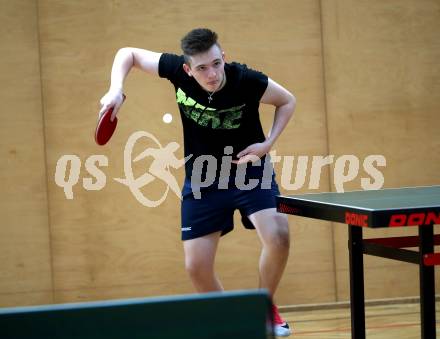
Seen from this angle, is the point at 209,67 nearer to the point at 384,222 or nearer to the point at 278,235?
the point at 278,235

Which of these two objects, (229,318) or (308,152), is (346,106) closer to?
(308,152)

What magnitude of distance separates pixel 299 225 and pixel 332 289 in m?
0.54

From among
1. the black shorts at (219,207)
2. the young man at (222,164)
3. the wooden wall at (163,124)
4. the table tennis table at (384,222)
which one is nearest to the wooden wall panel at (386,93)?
the wooden wall at (163,124)

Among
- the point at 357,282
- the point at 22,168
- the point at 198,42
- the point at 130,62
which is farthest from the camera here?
the point at 22,168

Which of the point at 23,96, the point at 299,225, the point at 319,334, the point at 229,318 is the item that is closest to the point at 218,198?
the point at 319,334

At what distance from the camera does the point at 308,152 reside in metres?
5.97

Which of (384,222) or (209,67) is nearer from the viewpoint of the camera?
(384,222)

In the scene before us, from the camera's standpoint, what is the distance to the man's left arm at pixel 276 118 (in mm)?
4355

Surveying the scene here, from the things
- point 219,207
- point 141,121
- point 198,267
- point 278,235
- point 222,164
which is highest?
point 141,121

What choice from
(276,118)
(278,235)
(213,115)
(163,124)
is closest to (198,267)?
(278,235)

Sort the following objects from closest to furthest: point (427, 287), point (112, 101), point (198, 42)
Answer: point (427, 287), point (112, 101), point (198, 42)

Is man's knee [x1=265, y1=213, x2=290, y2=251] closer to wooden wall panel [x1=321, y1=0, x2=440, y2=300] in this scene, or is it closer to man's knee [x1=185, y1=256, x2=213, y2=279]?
man's knee [x1=185, y1=256, x2=213, y2=279]

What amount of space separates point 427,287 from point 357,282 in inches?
15.1

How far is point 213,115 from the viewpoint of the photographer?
443 cm
